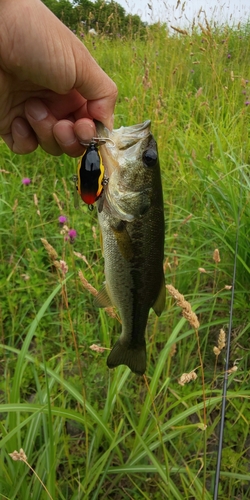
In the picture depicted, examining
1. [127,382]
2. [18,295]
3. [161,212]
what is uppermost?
[161,212]

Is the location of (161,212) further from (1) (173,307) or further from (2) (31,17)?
(1) (173,307)

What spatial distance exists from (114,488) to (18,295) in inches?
41.2

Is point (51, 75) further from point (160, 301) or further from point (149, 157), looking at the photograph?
point (160, 301)

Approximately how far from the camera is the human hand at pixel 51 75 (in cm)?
123

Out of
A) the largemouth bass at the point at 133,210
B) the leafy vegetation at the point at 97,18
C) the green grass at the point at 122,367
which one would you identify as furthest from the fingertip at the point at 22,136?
the leafy vegetation at the point at 97,18

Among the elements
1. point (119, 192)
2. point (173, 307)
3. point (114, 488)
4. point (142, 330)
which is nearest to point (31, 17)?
point (119, 192)

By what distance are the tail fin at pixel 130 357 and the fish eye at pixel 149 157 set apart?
590 millimetres

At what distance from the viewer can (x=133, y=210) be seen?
45.2 inches

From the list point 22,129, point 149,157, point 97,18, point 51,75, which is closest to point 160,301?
point 149,157

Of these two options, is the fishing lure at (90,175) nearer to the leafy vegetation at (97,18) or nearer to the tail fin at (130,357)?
the tail fin at (130,357)

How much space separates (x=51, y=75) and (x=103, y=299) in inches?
29.1

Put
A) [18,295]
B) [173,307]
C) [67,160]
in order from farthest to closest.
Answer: [67,160] < [18,295] < [173,307]

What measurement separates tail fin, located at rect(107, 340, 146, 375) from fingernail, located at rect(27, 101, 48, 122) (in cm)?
88

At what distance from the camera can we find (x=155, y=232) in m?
1.14
